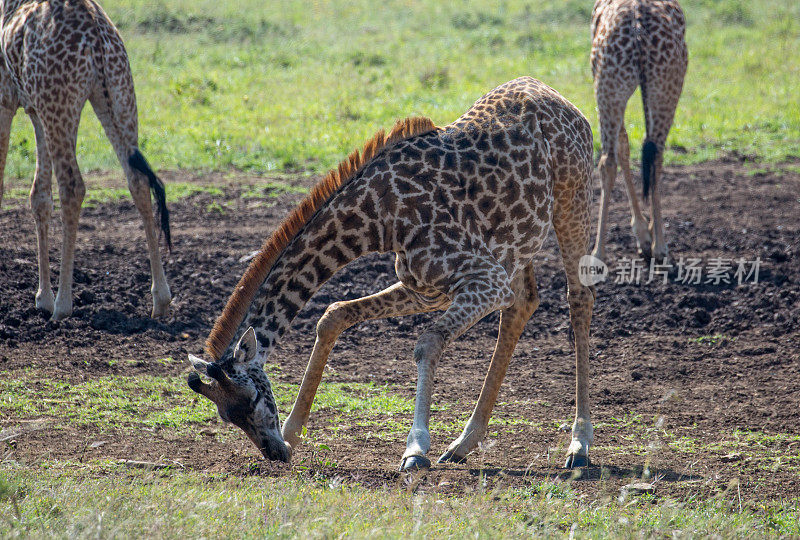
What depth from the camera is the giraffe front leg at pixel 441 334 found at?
4590mm

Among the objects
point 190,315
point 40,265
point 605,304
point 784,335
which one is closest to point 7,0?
point 40,265

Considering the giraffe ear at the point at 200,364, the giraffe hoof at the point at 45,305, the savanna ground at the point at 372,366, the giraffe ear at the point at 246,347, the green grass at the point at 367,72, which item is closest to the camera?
the savanna ground at the point at 372,366

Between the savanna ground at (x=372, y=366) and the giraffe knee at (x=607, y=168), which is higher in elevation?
the giraffe knee at (x=607, y=168)

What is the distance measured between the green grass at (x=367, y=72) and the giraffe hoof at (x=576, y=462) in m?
7.18

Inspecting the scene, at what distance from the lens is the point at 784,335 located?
24.3 ft

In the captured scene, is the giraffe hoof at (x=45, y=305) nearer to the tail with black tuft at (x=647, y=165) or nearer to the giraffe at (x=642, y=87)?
the giraffe at (x=642, y=87)

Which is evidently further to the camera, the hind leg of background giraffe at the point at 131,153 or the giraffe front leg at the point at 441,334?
the hind leg of background giraffe at the point at 131,153

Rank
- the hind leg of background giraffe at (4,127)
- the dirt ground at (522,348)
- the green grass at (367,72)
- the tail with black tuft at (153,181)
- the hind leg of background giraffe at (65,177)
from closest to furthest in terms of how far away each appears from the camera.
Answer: the dirt ground at (522,348) → the hind leg of background giraffe at (65,177) → the tail with black tuft at (153,181) → the hind leg of background giraffe at (4,127) → the green grass at (367,72)

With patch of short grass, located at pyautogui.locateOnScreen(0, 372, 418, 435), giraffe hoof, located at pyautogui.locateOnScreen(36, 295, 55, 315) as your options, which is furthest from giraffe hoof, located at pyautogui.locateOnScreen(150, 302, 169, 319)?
patch of short grass, located at pyautogui.locateOnScreen(0, 372, 418, 435)

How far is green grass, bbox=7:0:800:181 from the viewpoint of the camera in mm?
12656

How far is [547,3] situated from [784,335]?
1746cm

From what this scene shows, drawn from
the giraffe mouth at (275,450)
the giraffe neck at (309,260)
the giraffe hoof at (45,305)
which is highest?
the giraffe neck at (309,260)

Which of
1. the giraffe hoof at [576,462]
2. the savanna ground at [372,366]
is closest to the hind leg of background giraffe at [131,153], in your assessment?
the savanna ground at [372,366]

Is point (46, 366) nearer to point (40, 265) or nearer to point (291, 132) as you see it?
point (40, 265)
